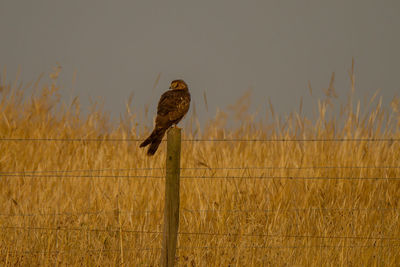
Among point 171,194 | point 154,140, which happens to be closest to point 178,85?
point 154,140

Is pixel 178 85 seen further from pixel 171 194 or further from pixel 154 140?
pixel 171 194

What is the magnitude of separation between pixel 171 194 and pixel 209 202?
89.3 inches

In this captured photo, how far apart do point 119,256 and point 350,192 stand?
337cm

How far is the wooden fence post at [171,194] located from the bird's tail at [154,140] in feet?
2.37

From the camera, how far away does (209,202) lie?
24.3 feet

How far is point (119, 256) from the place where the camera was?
6047 mm

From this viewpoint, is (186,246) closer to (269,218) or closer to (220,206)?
(220,206)

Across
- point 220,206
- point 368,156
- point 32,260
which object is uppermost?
point 368,156

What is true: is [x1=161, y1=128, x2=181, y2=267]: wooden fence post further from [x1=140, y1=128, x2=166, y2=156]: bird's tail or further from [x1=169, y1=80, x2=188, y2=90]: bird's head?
[x1=169, y1=80, x2=188, y2=90]: bird's head

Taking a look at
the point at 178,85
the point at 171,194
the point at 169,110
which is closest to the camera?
the point at 171,194

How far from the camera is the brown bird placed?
5941mm

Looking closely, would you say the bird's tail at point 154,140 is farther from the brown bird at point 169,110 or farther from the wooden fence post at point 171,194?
the wooden fence post at point 171,194

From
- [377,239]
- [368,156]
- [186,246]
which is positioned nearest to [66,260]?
[186,246]

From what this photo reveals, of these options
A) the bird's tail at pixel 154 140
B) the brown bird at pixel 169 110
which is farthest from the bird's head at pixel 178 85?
the bird's tail at pixel 154 140
